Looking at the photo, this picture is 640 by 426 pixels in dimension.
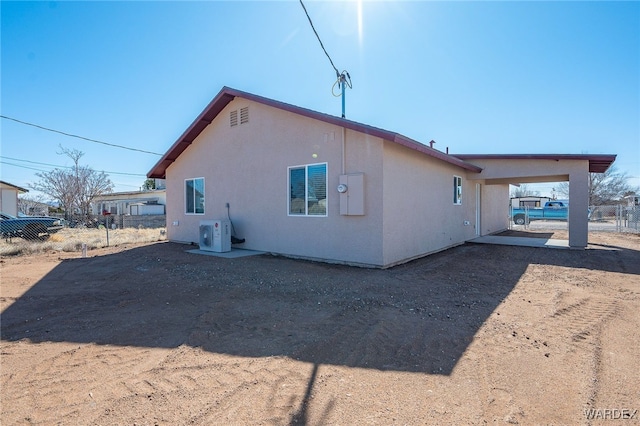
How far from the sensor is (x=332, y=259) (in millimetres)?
8125

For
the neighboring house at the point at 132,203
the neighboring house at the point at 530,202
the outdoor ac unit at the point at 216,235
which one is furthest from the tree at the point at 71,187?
the neighboring house at the point at 530,202

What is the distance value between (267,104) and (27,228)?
1143 cm

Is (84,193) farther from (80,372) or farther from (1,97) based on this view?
(80,372)

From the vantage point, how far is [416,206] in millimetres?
8602

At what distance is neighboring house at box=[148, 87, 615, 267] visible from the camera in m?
7.46

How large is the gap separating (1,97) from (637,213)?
98.3 ft

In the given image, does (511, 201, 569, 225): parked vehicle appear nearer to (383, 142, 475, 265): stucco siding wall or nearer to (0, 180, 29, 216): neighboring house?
(383, 142, 475, 265): stucco siding wall

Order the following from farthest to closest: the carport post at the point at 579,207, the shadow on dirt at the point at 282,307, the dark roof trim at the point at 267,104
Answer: the carport post at the point at 579,207 → the dark roof trim at the point at 267,104 → the shadow on dirt at the point at 282,307

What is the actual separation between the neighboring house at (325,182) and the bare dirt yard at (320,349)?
1.63 metres

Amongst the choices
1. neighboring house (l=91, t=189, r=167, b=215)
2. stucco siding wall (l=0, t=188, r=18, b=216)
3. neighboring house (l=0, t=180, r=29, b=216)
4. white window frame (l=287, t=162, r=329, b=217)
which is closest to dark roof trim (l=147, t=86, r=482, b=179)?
white window frame (l=287, t=162, r=329, b=217)

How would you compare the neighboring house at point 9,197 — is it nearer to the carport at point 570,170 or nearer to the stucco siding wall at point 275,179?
the stucco siding wall at point 275,179

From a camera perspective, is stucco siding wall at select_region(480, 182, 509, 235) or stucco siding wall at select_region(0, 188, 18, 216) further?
stucco siding wall at select_region(0, 188, 18, 216)

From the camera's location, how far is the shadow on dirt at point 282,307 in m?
3.44

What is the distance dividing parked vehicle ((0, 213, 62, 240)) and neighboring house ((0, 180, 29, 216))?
12.2 metres
